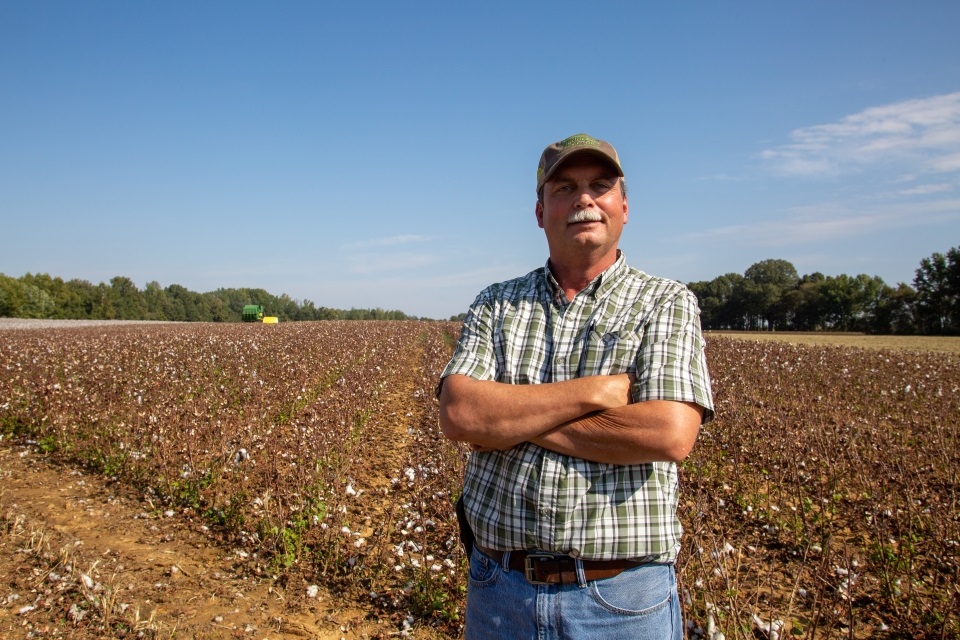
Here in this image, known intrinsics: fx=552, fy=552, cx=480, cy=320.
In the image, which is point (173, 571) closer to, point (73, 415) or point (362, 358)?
point (73, 415)

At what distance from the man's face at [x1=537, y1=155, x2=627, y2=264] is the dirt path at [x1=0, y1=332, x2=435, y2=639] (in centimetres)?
302

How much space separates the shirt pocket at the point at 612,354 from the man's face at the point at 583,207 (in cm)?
30

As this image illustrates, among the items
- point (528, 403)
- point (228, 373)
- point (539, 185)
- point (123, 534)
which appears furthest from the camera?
point (228, 373)

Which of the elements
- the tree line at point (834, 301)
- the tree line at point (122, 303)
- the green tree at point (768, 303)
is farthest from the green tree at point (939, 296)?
the tree line at point (122, 303)

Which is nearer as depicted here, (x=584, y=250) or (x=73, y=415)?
(x=584, y=250)

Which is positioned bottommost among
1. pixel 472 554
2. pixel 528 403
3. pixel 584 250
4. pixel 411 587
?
pixel 411 587

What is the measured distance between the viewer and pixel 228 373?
37.2 feet

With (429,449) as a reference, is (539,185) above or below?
above

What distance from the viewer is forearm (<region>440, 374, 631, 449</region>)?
5.53ft

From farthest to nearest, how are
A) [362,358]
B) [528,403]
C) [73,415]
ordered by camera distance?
1. [362,358]
2. [73,415]
3. [528,403]

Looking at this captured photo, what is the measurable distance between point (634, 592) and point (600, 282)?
977 mm

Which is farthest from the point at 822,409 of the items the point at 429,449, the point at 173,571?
the point at 173,571

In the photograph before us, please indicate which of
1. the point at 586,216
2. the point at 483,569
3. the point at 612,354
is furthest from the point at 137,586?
the point at 586,216

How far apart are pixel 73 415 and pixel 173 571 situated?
4.52 m
